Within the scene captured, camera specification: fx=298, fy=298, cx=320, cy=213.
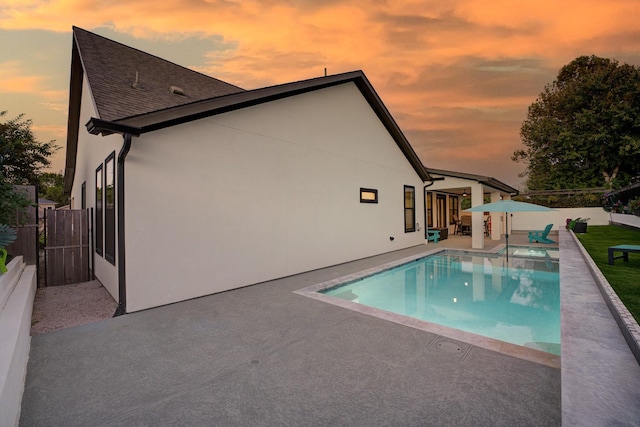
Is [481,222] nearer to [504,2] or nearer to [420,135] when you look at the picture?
[504,2]

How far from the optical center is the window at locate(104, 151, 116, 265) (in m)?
5.71

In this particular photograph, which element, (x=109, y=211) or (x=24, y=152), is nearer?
(x=109, y=211)

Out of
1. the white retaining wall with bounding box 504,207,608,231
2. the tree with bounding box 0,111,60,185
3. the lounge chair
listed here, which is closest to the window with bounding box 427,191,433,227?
the lounge chair

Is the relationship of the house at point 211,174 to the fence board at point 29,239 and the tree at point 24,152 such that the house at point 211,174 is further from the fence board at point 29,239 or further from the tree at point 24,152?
the tree at point 24,152

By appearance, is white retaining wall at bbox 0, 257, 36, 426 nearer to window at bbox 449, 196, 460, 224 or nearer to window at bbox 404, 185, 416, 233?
window at bbox 404, 185, 416, 233

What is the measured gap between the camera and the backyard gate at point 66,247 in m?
7.32

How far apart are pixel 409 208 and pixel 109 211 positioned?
37.8ft

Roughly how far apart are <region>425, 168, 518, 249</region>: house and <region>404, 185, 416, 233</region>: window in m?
1.61

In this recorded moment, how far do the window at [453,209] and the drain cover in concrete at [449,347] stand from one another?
1853 cm

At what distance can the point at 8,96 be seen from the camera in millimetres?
12328

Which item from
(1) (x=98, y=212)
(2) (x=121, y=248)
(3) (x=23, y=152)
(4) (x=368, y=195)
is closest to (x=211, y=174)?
(2) (x=121, y=248)

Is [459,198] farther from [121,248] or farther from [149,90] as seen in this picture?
[121,248]

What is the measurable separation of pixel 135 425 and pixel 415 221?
13424mm

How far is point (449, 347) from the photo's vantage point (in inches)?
137
